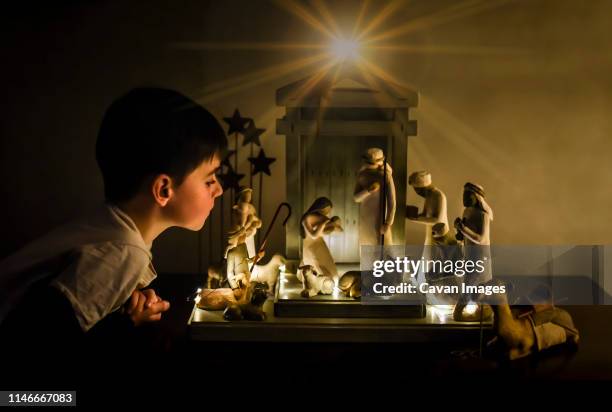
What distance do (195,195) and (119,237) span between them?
204mm

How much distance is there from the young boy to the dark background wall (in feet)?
2.70

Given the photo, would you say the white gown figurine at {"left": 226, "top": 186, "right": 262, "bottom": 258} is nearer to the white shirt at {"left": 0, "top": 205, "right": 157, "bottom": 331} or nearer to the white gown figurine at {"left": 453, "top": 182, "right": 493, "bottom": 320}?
the white gown figurine at {"left": 453, "top": 182, "right": 493, "bottom": 320}

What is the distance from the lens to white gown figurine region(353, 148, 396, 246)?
163 cm

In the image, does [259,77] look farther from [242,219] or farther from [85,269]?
[85,269]

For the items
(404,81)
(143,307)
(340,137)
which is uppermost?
(404,81)

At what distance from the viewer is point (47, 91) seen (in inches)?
81.0

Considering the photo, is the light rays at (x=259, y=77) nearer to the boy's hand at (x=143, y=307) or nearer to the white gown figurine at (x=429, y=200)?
the white gown figurine at (x=429, y=200)

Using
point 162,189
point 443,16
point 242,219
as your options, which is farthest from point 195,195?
point 443,16

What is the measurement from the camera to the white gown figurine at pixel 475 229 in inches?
62.2

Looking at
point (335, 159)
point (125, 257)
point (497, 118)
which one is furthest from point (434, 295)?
point (125, 257)

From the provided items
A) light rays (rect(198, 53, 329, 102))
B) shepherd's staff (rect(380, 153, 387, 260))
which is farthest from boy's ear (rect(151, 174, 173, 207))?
light rays (rect(198, 53, 329, 102))

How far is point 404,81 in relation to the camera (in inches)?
80.0

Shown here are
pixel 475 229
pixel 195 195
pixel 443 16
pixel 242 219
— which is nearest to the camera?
pixel 195 195

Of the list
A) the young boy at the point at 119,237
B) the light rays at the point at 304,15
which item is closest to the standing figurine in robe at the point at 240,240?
the young boy at the point at 119,237
